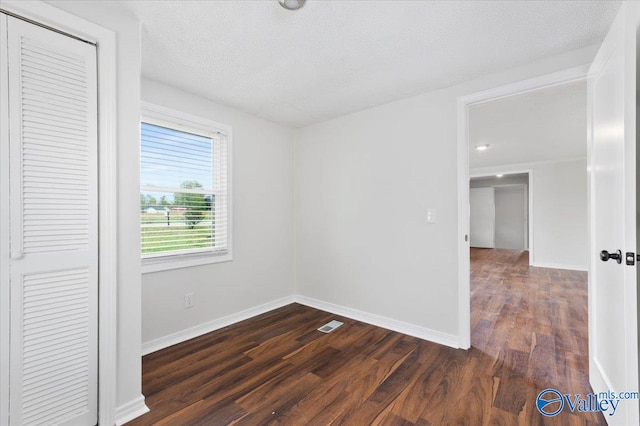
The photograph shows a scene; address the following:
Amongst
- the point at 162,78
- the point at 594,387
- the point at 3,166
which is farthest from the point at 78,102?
the point at 594,387

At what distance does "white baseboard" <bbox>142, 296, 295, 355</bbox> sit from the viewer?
2.48 m

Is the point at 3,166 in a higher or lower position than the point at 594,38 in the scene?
lower

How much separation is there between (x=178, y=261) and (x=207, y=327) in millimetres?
749

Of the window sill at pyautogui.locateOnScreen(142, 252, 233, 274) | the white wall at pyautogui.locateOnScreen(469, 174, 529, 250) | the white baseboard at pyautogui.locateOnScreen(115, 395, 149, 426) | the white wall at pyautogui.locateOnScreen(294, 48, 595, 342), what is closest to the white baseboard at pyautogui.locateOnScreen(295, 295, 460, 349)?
the white wall at pyautogui.locateOnScreen(294, 48, 595, 342)

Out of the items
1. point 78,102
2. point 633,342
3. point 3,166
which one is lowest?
point 633,342

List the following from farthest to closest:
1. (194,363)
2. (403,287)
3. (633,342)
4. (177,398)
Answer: (403,287)
(194,363)
(177,398)
(633,342)

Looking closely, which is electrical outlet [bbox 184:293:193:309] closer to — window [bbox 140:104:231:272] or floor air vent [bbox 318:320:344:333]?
window [bbox 140:104:231:272]

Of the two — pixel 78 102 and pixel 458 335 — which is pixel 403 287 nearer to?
pixel 458 335

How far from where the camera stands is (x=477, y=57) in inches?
83.0

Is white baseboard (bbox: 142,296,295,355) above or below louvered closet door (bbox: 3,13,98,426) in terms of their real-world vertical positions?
below

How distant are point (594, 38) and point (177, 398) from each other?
358cm

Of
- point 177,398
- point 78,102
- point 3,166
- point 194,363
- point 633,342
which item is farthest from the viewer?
point 194,363

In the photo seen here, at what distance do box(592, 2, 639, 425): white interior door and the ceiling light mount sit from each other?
148 centimetres

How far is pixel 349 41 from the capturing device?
190 cm
